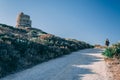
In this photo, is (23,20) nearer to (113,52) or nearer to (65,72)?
(113,52)

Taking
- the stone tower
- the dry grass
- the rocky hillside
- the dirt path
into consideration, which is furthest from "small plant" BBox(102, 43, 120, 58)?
the stone tower

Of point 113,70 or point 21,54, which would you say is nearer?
point 113,70

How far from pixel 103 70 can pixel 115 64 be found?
122 inches

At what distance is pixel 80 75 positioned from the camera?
1814cm

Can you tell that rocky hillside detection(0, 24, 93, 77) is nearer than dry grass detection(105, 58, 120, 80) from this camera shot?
No

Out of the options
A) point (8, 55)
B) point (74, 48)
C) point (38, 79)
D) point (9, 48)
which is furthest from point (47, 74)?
point (74, 48)

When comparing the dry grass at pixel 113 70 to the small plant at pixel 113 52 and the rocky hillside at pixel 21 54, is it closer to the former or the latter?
the small plant at pixel 113 52

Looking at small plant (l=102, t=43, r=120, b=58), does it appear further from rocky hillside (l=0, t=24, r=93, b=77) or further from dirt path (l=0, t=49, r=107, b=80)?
rocky hillside (l=0, t=24, r=93, b=77)

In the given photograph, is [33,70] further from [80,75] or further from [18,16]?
[18,16]

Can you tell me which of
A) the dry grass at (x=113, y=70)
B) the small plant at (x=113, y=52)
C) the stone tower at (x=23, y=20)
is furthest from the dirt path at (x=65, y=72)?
the stone tower at (x=23, y=20)

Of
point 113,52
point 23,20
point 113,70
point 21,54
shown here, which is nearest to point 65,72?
point 113,70

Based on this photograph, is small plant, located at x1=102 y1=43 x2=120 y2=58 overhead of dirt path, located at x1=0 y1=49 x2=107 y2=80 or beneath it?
overhead

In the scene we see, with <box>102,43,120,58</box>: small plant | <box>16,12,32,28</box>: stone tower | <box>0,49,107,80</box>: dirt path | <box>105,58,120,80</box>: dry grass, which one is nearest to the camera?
<box>0,49,107,80</box>: dirt path

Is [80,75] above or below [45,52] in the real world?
below
